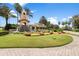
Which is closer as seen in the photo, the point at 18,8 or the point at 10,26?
the point at 18,8

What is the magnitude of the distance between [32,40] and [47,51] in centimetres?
39

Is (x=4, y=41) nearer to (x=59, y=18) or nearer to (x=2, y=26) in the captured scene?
(x=2, y=26)

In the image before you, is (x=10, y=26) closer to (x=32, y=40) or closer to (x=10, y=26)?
(x=10, y=26)

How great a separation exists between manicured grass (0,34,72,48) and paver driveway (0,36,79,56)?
8cm

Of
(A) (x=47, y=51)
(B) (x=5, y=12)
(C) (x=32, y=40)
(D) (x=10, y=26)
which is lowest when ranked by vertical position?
(A) (x=47, y=51)

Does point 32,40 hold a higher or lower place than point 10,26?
lower

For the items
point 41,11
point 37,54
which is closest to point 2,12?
point 41,11

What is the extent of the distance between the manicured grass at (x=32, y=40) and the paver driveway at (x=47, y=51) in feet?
0.27

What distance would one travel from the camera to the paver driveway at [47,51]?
512 cm

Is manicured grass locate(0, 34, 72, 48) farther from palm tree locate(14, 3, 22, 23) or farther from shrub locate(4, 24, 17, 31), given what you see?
palm tree locate(14, 3, 22, 23)

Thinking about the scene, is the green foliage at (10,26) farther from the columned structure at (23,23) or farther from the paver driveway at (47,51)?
the paver driveway at (47,51)

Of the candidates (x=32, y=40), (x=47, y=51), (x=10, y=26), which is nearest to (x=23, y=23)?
(x=10, y=26)

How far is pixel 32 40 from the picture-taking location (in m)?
5.31

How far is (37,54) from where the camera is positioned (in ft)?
16.7
